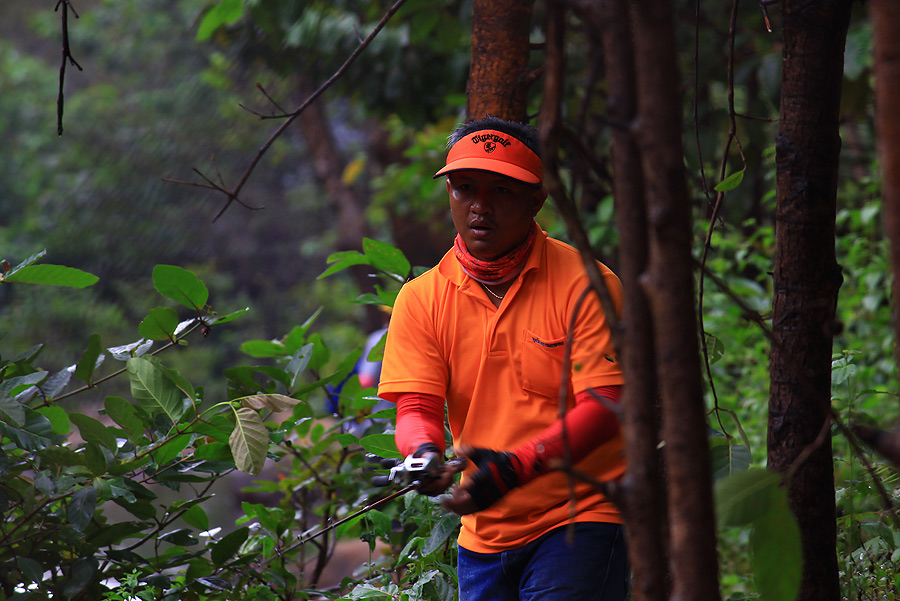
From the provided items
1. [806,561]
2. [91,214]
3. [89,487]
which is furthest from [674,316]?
[91,214]

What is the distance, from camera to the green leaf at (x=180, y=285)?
7.88 ft

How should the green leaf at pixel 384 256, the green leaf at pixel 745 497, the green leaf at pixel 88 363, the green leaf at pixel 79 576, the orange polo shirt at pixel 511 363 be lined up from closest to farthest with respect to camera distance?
the green leaf at pixel 745 497 → the orange polo shirt at pixel 511 363 → the green leaf at pixel 79 576 → the green leaf at pixel 88 363 → the green leaf at pixel 384 256

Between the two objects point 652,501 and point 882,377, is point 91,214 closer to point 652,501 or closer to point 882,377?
point 882,377

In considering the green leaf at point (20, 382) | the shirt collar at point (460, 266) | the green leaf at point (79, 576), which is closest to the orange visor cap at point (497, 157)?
the shirt collar at point (460, 266)

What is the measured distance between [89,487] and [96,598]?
0.35 meters

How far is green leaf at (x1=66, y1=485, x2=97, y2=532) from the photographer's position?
2.20 meters

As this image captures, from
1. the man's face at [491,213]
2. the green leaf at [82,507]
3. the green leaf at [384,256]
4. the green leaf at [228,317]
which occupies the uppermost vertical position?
the green leaf at [384,256]

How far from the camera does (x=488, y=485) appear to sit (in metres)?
1.71

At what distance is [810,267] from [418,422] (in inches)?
35.8

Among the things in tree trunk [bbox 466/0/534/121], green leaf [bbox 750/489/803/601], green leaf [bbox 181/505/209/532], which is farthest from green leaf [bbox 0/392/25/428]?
green leaf [bbox 750/489/803/601]

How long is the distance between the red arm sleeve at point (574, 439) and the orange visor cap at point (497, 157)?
22.2 inches

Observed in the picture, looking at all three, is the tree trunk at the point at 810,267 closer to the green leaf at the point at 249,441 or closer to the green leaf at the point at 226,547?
the green leaf at the point at 249,441

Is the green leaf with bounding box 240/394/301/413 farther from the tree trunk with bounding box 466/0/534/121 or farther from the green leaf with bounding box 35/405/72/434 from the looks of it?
the tree trunk with bounding box 466/0/534/121

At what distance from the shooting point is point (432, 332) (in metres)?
2.07
